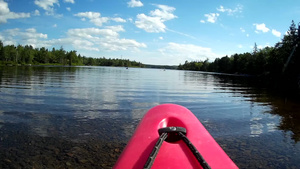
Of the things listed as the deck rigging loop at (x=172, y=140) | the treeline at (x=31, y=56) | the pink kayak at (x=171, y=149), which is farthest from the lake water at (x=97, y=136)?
the treeline at (x=31, y=56)

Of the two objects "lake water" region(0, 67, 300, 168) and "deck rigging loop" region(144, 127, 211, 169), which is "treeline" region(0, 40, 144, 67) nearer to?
"lake water" region(0, 67, 300, 168)

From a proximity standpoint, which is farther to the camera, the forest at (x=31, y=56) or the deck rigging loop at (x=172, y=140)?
the forest at (x=31, y=56)

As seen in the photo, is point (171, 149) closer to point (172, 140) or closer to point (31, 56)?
point (172, 140)

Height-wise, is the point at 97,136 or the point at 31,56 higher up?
the point at 31,56

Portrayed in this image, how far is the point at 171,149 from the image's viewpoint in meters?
2.53

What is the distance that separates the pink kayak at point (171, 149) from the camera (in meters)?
2.32

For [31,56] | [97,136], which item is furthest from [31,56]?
[97,136]

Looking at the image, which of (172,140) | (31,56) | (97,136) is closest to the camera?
(172,140)

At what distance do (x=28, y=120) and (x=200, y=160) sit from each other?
6994mm

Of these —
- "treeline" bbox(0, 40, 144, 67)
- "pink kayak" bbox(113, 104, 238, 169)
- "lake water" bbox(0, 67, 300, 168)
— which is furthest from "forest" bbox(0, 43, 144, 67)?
"pink kayak" bbox(113, 104, 238, 169)

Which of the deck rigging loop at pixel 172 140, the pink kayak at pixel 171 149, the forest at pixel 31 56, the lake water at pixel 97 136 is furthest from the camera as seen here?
the forest at pixel 31 56

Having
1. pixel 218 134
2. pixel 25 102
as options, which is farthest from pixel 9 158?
pixel 25 102

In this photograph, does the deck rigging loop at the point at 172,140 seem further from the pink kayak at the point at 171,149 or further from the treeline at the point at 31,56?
the treeline at the point at 31,56

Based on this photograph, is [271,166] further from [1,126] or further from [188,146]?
[1,126]
